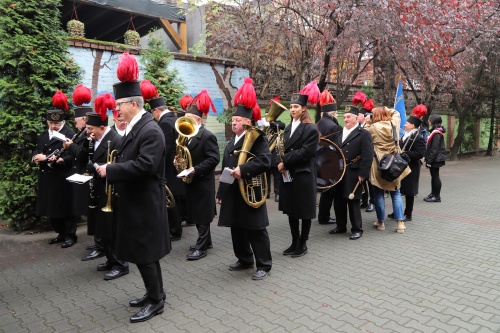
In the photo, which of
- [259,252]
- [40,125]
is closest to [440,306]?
[259,252]

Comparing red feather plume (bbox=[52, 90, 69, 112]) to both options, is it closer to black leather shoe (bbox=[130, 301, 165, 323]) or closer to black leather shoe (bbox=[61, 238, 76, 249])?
black leather shoe (bbox=[61, 238, 76, 249])

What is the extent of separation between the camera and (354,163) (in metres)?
6.37

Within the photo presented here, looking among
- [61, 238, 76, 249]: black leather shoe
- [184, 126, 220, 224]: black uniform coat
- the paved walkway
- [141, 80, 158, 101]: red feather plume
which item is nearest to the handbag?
the paved walkway

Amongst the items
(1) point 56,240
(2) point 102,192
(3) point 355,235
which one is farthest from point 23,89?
(3) point 355,235

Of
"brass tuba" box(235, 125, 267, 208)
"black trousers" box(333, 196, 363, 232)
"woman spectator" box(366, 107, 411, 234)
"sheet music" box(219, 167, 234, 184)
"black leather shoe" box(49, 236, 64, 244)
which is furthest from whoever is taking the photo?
"woman spectator" box(366, 107, 411, 234)

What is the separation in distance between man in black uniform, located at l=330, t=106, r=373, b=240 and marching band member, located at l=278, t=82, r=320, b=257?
1195 millimetres

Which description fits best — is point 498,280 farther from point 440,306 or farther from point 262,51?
point 262,51

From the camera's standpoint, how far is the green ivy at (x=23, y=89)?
6363 mm

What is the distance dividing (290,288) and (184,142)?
8.05 feet

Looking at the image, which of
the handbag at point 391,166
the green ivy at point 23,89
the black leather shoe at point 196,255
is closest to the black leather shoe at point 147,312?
the black leather shoe at point 196,255

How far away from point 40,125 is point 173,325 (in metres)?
4.65

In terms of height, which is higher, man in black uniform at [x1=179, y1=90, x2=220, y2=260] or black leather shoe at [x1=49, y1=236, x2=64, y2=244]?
man in black uniform at [x1=179, y1=90, x2=220, y2=260]

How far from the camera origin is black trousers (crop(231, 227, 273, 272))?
4.65 m

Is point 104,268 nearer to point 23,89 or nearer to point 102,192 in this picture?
point 102,192
